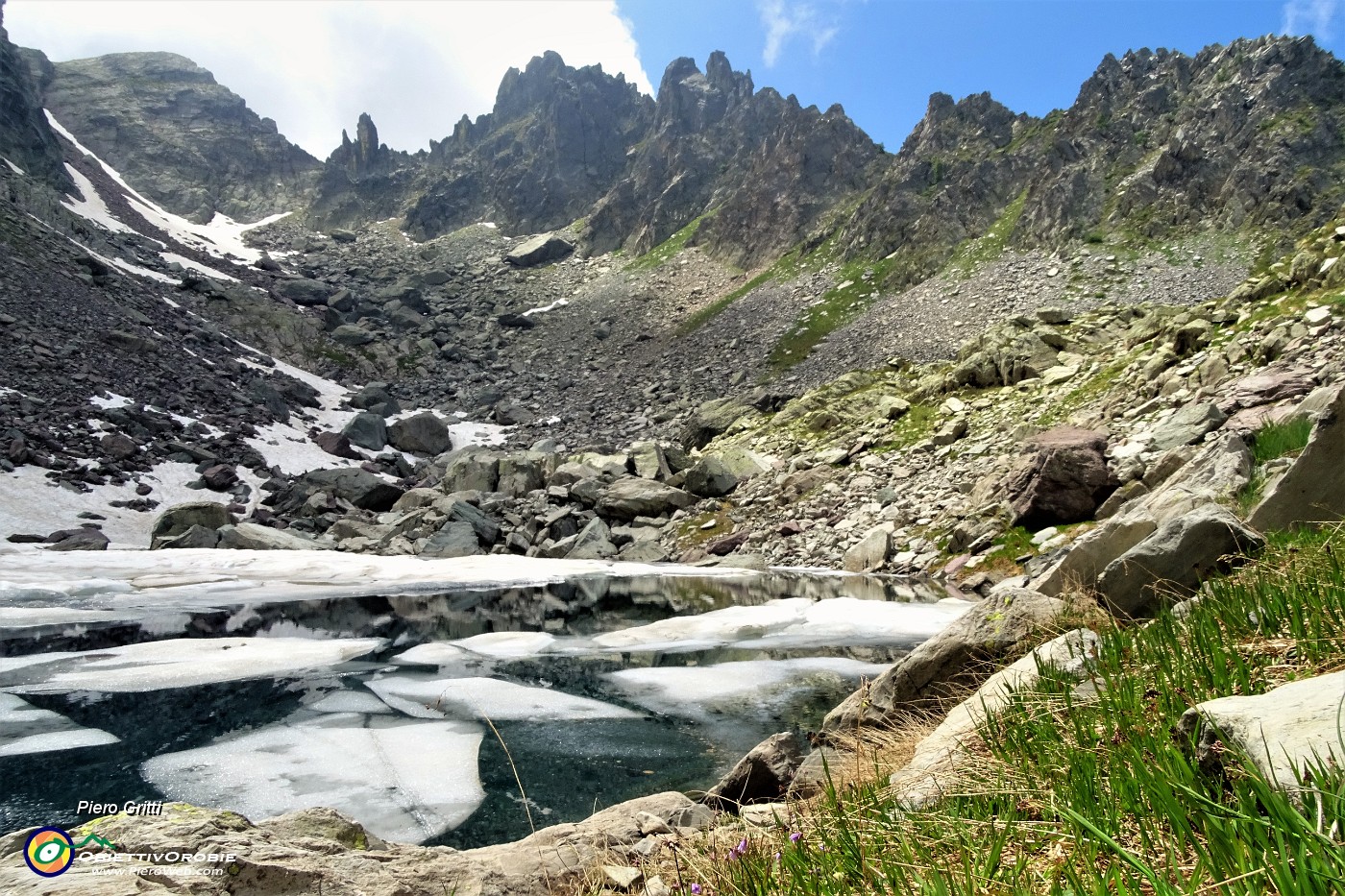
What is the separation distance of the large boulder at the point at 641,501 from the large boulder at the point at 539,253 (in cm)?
10062

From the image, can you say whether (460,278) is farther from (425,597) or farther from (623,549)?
(425,597)

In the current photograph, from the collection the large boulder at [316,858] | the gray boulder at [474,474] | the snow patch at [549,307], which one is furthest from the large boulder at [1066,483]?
the snow patch at [549,307]

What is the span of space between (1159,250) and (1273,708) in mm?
74748

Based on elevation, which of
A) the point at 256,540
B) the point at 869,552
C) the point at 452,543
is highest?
the point at 256,540

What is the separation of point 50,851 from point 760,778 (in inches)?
197

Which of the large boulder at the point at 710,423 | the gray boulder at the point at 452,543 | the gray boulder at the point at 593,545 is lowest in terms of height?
the gray boulder at the point at 593,545

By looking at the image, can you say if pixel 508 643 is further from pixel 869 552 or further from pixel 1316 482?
pixel 869 552

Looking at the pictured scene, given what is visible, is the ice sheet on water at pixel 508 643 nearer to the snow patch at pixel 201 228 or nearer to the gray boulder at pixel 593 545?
the gray boulder at pixel 593 545

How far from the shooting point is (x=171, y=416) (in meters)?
52.2

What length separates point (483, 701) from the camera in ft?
36.0

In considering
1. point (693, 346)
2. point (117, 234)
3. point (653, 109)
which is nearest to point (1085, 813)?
point (693, 346)

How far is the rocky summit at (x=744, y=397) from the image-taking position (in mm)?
6371

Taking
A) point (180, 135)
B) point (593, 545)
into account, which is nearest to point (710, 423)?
point (593, 545)

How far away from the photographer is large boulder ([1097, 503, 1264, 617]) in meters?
6.19
